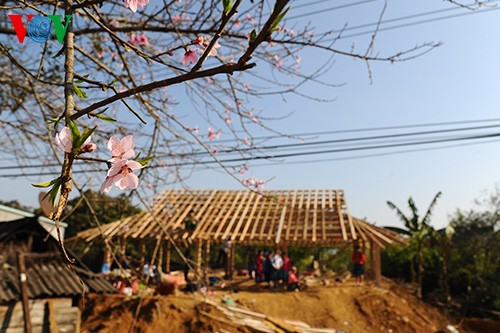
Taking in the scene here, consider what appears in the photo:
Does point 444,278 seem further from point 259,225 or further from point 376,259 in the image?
point 259,225

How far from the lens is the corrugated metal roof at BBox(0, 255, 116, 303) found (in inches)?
269

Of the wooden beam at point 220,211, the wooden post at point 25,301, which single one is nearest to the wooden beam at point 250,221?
the wooden beam at point 220,211

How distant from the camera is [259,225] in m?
16.2

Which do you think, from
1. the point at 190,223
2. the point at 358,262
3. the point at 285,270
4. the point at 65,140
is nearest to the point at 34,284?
the point at 65,140

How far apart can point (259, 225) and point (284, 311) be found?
14.2 feet

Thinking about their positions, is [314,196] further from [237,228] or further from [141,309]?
[141,309]

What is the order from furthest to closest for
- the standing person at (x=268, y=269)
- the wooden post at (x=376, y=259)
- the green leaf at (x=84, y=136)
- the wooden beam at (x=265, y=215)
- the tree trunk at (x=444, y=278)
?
the tree trunk at (x=444, y=278) < the wooden post at (x=376, y=259) < the wooden beam at (x=265, y=215) < the standing person at (x=268, y=269) < the green leaf at (x=84, y=136)

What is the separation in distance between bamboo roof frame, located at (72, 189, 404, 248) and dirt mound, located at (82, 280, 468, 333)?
71.4 inches

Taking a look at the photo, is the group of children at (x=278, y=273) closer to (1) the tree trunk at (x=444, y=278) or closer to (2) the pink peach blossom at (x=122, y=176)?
(1) the tree trunk at (x=444, y=278)

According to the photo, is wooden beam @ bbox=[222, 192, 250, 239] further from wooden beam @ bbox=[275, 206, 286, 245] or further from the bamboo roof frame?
wooden beam @ bbox=[275, 206, 286, 245]

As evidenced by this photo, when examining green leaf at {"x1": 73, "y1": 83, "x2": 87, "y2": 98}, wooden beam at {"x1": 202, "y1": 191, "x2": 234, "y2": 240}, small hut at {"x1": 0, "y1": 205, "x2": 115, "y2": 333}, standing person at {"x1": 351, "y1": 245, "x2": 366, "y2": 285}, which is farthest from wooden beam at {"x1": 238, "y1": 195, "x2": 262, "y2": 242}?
green leaf at {"x1": 73, "y1": 83, "x2": 87, "y2": 98}

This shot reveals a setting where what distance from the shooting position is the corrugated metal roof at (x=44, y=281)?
6.83 meters

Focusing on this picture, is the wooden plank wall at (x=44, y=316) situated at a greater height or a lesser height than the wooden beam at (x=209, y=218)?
lesser

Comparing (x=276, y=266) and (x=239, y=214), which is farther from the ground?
(x=239, y=214)
